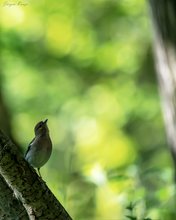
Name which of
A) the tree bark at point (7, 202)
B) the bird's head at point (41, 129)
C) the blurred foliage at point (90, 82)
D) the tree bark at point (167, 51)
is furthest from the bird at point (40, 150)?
the blurred foliage at point (90, 82)

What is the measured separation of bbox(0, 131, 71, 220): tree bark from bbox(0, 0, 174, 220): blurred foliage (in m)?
9.60

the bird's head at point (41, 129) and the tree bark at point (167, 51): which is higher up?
the tree bark at point (167, 51)

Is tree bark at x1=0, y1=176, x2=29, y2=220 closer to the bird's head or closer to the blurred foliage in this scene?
the bird's head

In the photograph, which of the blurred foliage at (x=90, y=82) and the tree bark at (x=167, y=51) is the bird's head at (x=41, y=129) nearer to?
the tree bark at (x=167, y=51)

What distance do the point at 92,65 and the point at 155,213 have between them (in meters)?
8.28

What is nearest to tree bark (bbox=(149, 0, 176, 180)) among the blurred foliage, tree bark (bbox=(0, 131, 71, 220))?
tree bark (bbox=(0, 131, 71, 220))

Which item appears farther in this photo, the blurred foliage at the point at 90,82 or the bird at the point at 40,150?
the blurred foliage at the point at 90,82

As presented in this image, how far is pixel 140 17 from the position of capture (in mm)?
14250

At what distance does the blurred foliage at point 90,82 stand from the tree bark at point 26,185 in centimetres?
960

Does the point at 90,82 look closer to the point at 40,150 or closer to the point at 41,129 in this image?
the point at 41,129

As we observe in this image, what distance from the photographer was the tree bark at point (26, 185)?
2.63 m

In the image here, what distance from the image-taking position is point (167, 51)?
5570mm

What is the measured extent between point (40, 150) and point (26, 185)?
4.19 feet

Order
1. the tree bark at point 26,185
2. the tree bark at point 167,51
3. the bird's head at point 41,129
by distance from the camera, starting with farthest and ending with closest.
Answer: the tree bark at point 167,51 < the bird's head at point 41,129 < the tree bark at point 26,185
